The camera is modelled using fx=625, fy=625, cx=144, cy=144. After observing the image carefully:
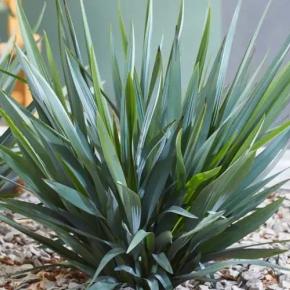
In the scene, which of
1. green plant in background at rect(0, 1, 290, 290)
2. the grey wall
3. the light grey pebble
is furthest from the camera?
the grey wall

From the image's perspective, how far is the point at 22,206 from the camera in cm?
133

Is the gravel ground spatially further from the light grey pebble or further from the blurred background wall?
the blurred background wall

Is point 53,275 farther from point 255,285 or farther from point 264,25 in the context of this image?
point 264,25

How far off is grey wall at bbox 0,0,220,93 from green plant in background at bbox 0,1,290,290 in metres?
0.96

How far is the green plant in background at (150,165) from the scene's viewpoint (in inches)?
49.9

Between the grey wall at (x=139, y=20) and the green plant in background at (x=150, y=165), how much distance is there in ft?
3.15

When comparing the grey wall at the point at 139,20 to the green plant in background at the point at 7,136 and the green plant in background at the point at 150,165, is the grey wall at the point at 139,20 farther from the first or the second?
the green plant in background at the point at 150,165

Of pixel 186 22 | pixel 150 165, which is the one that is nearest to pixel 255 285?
pixel 150 165

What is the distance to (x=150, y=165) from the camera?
130 cm

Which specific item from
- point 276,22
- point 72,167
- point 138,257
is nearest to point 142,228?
point 138,257

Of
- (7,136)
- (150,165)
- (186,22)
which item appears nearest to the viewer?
(150,165)

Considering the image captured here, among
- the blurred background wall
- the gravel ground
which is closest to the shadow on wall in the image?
the blurred background wall

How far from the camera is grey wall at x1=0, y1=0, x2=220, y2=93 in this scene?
2346mm

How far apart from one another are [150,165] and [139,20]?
120 centimetres
